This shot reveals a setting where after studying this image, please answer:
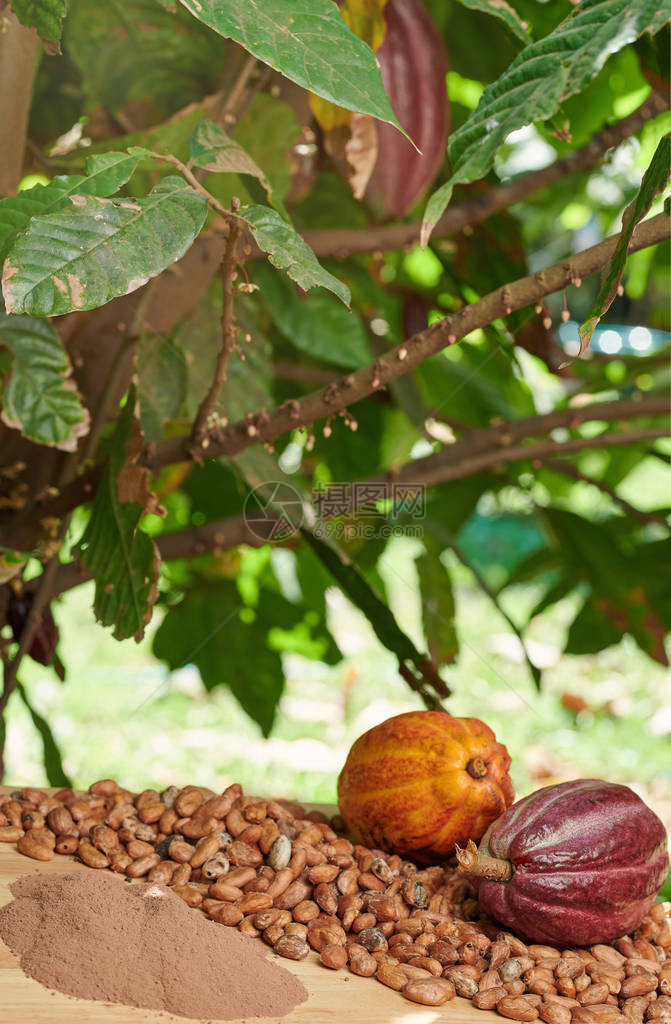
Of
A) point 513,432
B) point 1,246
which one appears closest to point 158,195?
point 1,246

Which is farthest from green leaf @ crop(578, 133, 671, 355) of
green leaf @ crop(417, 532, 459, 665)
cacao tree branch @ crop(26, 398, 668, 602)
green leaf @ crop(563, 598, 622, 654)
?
green leaf @ crop(563, 598, 622, 654)

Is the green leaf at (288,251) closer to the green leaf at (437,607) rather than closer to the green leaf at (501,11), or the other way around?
the green leaf at (501,11)

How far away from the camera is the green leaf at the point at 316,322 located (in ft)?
2.85

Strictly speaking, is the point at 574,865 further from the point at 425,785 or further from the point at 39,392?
the point at 39,392

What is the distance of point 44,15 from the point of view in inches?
21.4

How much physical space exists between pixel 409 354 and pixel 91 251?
202 millimetres

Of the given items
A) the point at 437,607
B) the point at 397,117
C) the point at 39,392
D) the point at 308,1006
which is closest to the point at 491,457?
the point at 437,607

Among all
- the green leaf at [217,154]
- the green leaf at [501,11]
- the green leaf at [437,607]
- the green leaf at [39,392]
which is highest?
the green leaf at [501,11]

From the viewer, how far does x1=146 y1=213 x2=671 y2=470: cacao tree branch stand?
21.0 inches

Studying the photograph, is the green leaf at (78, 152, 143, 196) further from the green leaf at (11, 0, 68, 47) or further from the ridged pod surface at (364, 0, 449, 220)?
the ridged pod surface at (364, 0, 449, 220)

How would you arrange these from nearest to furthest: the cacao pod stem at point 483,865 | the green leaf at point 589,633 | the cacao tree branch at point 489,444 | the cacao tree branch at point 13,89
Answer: the cacao pod stem at point 483,865 → the cacao tree branch at point 13,89 → the cacao tree branch at point 489,444 → the green leaf at point 589,633

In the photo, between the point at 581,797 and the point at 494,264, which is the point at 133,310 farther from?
the point at 581,797

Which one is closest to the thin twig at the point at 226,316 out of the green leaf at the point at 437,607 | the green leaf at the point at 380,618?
the green leaf at the point at 380,618

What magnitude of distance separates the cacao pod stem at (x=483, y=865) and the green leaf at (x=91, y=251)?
13.6 inches
